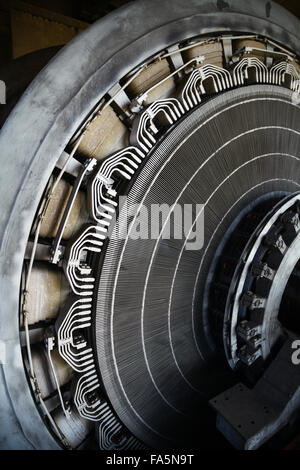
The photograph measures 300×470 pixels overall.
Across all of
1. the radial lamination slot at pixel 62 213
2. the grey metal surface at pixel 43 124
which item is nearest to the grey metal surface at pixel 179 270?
the radial lamination slot at pixel 62 213

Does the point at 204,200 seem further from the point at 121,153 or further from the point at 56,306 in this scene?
the point at 56,306

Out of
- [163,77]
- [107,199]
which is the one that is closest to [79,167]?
[107,199]

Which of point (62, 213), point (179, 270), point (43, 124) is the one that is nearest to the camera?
point (43, 124)

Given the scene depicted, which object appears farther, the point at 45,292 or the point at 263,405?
the point at 263,405

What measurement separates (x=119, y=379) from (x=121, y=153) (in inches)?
41.4

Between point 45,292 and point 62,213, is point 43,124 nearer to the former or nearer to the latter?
point 62,213

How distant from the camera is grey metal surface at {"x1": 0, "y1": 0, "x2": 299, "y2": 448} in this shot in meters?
1.13

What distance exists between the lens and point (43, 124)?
114cm

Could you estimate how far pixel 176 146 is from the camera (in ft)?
4.56

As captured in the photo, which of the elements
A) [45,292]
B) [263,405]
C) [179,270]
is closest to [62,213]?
[45,292]

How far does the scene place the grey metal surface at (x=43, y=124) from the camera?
1132mm

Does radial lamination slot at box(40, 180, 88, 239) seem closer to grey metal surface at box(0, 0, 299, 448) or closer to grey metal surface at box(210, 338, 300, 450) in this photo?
grey metal surface at box(0, 0, 299, 448)

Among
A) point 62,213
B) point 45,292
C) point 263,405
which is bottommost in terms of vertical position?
point 263,405

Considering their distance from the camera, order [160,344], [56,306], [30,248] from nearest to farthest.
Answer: [30,248] → [56,306] → [160,344]
